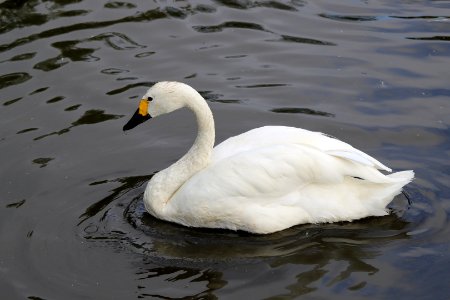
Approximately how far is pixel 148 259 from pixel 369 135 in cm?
322

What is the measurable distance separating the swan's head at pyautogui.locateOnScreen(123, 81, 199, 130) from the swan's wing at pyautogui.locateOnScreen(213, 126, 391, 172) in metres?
0.59

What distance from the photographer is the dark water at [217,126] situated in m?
7.69

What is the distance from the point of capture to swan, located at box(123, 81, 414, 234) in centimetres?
828

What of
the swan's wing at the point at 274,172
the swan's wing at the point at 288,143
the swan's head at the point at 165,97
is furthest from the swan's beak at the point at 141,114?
the swan's wing at the point at 274,172

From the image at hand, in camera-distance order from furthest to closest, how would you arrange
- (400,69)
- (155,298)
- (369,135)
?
(400,69), (369,135), (155,298)

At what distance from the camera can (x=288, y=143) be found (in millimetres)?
8422

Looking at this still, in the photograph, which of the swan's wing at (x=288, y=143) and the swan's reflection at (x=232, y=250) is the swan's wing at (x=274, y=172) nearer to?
the swan's wing at (x=288, y=143)

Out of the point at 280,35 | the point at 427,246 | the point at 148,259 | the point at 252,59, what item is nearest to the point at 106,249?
the point at 148,259

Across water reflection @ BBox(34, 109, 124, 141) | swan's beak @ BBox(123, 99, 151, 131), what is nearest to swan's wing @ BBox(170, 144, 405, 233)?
swan's beak @ BBox(123, 99, 151, 131)

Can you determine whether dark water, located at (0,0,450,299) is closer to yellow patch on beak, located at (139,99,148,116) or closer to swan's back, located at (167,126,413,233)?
swan's back, located at (167,126,413,233)

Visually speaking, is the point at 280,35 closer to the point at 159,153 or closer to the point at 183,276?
the point at 159,153

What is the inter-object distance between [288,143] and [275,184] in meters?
0.40

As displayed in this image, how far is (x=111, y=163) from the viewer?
9.60m

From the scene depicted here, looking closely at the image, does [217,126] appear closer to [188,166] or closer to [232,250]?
[188,166]
